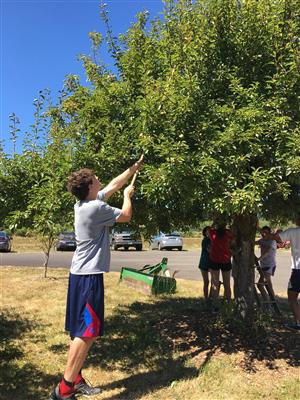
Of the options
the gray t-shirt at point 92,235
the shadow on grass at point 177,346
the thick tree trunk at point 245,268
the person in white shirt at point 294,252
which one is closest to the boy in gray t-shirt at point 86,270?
the gray t-shirt at point 92,235

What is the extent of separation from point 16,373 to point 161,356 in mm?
1718

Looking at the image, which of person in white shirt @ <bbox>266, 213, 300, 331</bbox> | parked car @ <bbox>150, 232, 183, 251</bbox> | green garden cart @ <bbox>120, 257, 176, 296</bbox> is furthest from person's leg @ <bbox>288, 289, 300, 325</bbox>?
parked car @ <bbox>150, 232, 183, 251</bbox>

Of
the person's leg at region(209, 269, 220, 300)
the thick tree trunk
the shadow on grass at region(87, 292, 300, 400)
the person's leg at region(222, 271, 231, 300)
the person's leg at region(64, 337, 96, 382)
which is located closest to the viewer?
the person's leg at region(64, 337, 96, 382)

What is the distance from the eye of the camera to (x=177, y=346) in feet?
19.4

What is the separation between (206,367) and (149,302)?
467 cm

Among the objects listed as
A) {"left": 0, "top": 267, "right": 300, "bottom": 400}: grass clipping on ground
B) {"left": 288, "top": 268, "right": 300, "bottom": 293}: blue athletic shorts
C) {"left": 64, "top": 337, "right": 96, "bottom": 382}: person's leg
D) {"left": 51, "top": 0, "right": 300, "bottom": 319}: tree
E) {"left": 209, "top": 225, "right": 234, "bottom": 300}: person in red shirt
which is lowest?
{"left": 0, "top": 267, "right": 300, "bottom": 400}: grass clipping on ground

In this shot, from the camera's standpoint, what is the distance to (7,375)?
4.97 m

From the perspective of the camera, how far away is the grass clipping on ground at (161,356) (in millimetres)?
4590

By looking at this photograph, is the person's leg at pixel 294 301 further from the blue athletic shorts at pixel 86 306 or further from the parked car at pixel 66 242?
the parked car at pixel 66 242

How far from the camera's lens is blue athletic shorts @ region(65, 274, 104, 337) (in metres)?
3.98

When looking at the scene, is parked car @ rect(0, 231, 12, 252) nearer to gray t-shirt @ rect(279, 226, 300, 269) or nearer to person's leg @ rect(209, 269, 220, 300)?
person's leg @ rect(209, 269, 220, 300)

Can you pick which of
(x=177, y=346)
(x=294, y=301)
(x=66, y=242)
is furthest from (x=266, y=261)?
(x=66, y=242)

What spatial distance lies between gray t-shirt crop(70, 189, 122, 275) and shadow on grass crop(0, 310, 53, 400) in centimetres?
142

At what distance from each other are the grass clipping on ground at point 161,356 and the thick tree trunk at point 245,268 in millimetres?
301
